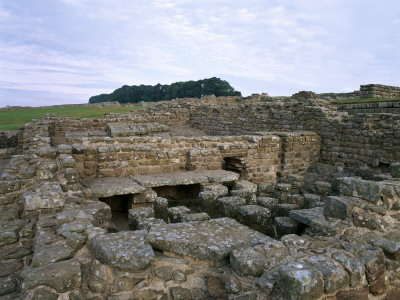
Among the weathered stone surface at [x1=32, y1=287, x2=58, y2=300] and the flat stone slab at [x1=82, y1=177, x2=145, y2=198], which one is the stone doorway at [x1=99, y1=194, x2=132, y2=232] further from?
the weathered stone surface at [x1=32, y1=287, x2=58, y2=300]

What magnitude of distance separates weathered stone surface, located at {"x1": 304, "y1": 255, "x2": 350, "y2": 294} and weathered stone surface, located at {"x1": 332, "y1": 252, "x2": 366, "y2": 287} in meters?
0.06

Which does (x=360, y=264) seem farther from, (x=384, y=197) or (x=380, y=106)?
(x=380, y=106)

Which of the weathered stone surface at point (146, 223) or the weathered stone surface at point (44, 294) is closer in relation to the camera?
the weathered stone surface at point (44, 294)

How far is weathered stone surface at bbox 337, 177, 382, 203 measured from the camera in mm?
3605

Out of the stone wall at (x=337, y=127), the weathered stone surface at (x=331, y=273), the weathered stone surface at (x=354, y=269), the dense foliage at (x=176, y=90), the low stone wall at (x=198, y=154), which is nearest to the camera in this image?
the weathered stone surface at (x=331, y=273)

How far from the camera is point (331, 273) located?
250 centimetres

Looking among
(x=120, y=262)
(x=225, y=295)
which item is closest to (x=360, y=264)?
(x=225, y=295)

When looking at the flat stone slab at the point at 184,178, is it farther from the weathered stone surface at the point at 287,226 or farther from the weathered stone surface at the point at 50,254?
the weathered stone surface at the point at 50,254

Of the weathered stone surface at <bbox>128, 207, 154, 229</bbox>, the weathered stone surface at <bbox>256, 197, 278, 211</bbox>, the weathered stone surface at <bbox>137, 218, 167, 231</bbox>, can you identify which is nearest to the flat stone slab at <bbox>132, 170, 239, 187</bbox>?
the weathered stone surface at <bbox>256, 197, 278, 211</bbox>

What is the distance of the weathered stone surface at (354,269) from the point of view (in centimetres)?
259

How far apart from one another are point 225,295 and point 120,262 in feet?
3.50

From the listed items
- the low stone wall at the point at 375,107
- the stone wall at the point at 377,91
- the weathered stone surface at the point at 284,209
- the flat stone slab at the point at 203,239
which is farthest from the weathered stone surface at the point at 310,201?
the stone wall at the point at 377,91

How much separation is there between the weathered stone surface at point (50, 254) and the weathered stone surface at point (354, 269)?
2.62m

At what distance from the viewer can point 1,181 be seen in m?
4.59
